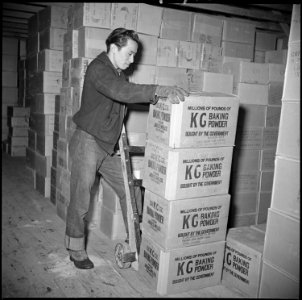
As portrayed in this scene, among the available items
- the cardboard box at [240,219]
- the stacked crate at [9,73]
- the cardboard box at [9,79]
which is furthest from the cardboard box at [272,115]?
the cardboard box at [9,79]

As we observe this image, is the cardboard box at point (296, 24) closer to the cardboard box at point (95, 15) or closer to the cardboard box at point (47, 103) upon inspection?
the cardboard box at point (95, 15)

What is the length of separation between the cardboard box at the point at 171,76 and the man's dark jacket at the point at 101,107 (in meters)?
0.93

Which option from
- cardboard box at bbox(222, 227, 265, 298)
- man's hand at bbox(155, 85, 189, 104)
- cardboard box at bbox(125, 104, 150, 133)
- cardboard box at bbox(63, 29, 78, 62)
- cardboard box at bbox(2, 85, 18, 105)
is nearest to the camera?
man's hand at bbox(155, 85, 189, 104)

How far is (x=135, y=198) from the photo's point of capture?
113 inches

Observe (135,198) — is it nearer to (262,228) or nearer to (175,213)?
(175,213)

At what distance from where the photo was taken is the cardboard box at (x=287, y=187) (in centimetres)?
216

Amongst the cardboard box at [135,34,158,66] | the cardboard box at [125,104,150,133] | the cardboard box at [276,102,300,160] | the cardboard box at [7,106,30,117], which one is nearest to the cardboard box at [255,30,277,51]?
the cardboard box at [135,34,158,66]

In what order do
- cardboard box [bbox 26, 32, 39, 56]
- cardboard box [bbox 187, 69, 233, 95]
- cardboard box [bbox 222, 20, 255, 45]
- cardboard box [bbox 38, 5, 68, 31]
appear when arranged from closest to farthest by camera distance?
cardboard box [bbox 187, 69, 233, 95], cardboard box [bbox 222, 20, 255, 45], cardboard box [bbox 38, 5, 68, 31], cardboard box [bbox 26, 32, 39, 56]

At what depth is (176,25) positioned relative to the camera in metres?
3.82

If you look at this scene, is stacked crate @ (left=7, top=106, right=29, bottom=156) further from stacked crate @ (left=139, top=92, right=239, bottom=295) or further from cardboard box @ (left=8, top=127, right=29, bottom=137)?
stacked crate @ (left=139, top=92, right=239, bottom=295)

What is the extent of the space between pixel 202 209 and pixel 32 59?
13.0 ft

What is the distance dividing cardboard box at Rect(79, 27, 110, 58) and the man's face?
2.72 ft

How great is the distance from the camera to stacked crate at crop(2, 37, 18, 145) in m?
8.84

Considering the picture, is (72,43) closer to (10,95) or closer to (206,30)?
(206,30)
